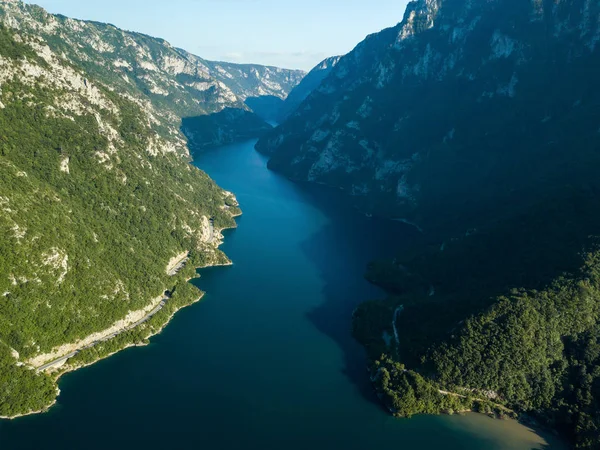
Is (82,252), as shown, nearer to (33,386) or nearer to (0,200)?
(0,200)

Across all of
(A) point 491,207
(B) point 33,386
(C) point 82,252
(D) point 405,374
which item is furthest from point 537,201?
(B) point 33,386

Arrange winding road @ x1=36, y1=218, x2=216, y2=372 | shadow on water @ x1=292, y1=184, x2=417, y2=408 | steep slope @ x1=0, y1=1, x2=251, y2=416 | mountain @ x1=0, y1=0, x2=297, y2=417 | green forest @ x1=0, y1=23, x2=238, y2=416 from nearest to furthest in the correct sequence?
winding road @ x1=36, y1=218, x2=216, y2=372
green forest @ x1=0, y1=23, x2=238, y2=416
mountain @ x1=0, y1=0, x2=297, y2=417
steep slope @ x1=0, y1=1, x2=251, y2=416
shadow on water @ x1=292, y1=184, x2=417, y2=408

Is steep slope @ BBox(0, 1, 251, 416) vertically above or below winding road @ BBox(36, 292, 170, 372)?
above

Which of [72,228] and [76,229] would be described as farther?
[76,229]

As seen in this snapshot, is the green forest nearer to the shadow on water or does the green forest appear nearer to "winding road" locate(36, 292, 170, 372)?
"winding road" locate(36, 292, 170, 372)

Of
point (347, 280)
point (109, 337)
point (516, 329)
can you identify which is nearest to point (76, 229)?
point (109, 337)

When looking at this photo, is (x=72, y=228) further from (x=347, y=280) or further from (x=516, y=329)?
(x=516, y=329)

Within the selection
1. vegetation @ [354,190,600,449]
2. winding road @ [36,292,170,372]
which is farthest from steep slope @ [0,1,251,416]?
vegetation @ [354,190,600,449]
